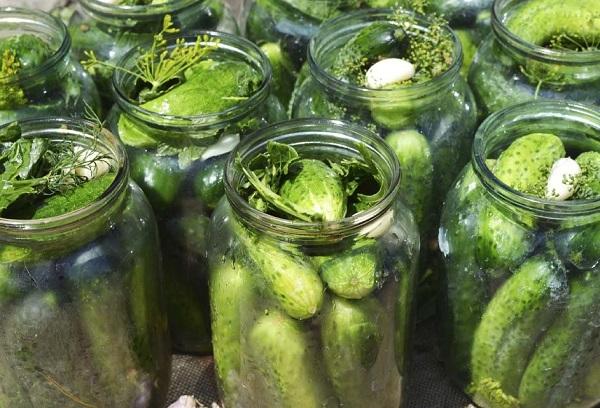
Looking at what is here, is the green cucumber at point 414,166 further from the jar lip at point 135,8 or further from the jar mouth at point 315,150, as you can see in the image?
the jar lip at point 135,8

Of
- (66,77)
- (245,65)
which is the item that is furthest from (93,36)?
(245,65)

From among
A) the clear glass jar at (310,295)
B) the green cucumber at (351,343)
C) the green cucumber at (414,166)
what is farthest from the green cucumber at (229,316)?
the green cucumber at (414,166)

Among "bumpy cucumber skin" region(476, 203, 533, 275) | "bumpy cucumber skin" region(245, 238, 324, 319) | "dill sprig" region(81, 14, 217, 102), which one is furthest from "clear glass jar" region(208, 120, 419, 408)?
"dill sprig" region(81, 14, 217, 102)

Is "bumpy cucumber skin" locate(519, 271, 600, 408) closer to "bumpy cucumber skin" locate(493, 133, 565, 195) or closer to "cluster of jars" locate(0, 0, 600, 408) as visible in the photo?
"cluster of jars" locate(0, 0, 600, 408)

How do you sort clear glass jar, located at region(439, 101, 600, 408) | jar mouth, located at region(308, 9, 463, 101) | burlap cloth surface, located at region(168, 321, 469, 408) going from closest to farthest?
1. clear glass jar, located at region(439, 101, 600, 408)
2. jar mouth, located at region(308, 9, 463, 101)
3. burlap cloth surface, located at region(168, 321, 469, 408)

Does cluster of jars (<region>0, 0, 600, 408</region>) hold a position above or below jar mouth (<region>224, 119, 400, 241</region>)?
below

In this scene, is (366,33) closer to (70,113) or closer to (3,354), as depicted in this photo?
(70,113)
